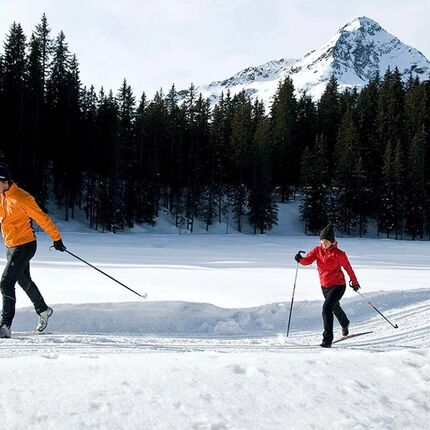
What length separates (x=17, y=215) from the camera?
606 centimetres

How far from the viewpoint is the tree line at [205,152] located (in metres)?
42.1

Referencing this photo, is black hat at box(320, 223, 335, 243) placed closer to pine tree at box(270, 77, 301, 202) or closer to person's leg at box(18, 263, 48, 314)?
person's leg at box(18, 263, 48, 314)

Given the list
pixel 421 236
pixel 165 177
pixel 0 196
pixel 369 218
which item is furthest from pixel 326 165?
pixel 0 196

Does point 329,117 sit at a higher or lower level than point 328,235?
higher

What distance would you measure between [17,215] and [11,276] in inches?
31.4

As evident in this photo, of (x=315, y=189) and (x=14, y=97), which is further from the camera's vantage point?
(x=315, y=189)

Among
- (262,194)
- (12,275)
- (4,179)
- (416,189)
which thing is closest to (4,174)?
(4,179)

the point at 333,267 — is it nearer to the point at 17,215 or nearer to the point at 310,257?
the point at 310,257

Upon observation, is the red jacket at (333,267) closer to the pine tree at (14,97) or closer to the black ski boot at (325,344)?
the black ski boot at (325,344)

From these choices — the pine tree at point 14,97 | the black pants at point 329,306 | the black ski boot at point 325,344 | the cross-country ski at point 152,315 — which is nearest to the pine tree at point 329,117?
the cross-country ski at point 152,315


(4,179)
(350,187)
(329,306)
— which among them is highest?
(350,187)

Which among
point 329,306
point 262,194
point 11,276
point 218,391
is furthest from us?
point 262,194

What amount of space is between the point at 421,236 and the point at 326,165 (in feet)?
45.8

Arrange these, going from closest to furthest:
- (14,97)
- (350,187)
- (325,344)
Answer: (325,344) < (14,97) < (350,187)
